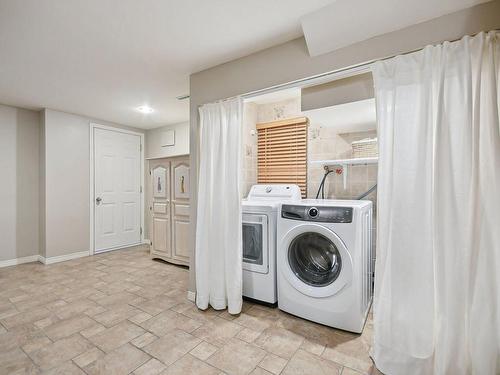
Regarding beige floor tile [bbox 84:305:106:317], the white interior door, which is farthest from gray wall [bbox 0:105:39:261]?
beige floor tile [bbox 84:305:106:317]

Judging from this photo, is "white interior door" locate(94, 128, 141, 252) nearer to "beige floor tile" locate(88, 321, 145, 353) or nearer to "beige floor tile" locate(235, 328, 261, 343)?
"beige floor tile" locate(88, 321, 145, 353)

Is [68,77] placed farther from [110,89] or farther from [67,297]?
[67,297]

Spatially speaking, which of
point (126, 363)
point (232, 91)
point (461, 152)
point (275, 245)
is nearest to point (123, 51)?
point (232, 91)

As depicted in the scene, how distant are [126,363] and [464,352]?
197cm

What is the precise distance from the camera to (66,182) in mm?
3920

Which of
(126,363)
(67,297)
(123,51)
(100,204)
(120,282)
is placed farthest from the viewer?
(100,204)

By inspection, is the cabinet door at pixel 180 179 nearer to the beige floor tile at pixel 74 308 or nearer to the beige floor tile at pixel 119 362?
the beige floor tile at pixel 74 308

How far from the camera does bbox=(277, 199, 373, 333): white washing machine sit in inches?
73.5

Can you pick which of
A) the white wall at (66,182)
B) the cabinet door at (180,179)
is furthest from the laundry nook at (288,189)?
the white wall at (66,182)

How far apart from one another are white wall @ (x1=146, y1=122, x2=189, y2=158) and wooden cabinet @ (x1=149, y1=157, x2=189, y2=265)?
0.61 m

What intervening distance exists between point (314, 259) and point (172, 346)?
1284 millimetres

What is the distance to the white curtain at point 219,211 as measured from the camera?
222cm

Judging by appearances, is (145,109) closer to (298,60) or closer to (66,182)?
(66,182)

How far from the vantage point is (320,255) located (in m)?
2.15
